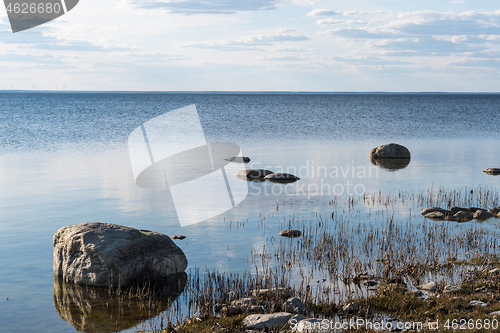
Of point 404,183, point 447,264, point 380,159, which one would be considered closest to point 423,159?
point 380,159

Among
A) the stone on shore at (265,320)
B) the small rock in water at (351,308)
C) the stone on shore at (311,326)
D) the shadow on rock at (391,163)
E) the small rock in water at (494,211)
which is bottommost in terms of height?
the shadow on rock at (391,163)

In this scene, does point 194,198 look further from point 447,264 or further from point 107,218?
point 447,264

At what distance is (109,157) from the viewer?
32.6 meters

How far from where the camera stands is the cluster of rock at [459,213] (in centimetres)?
1616

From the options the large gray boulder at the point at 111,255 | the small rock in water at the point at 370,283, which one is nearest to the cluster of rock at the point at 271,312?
the small rock in water at the point at 370,283

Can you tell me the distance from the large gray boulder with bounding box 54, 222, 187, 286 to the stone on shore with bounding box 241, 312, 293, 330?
3.54m

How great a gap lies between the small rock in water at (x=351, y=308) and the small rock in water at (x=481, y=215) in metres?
9.66

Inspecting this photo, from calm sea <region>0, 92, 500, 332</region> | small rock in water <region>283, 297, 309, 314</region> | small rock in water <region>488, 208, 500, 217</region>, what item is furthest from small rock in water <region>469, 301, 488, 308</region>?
small rock in water <region>488, 208, 500, 217</region>

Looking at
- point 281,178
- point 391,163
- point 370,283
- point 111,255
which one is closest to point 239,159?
point 281,178

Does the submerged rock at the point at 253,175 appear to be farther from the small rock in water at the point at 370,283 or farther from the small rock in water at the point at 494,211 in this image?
the small rock in water at the point at 370,283

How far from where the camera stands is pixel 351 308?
884 centimetres

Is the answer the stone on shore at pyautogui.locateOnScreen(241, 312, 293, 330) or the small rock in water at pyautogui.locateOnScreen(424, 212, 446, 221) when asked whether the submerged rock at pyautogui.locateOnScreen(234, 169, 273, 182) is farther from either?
the stone on shore at pyautogui.locateOnScreen(241, 312, 293, 330)

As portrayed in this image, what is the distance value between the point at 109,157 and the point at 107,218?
17547mm

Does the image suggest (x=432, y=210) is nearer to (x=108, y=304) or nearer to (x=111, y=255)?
(x=111, y=255)
